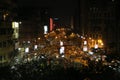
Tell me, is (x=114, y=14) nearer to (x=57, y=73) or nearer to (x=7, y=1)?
(x=7, y=1)

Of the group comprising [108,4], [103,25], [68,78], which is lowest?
[68,78]

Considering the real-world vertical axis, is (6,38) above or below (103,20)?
below

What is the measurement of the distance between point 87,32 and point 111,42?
6687 millimetres

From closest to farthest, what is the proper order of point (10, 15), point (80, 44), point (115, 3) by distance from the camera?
point (80, 44), point (10, 15), point (115, 3)

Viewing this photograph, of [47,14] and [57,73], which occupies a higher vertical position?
[47,14]

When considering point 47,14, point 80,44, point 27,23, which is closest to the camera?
point 80,44

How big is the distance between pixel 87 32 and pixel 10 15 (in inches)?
1180

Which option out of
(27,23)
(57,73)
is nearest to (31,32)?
(27,23)

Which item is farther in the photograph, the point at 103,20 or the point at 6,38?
the point at 103,20

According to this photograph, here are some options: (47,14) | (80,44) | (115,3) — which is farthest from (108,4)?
(80,44)

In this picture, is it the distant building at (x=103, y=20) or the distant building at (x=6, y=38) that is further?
the distant building at (x=103, y=20)

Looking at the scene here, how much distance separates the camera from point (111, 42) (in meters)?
78.6

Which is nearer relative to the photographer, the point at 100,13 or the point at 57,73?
the point at 57,73

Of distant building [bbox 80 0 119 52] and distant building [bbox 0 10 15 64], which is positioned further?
distant building [bbox 80 0 119 52]
